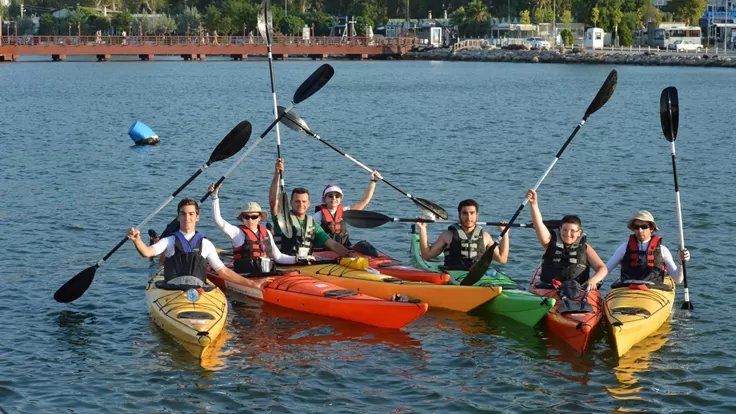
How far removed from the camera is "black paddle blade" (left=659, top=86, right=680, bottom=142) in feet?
47.6

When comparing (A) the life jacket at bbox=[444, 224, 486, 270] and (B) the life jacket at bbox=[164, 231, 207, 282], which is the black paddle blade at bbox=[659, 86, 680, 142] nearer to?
(A) the life jacket at bbox=[444, 224, 486, 270]

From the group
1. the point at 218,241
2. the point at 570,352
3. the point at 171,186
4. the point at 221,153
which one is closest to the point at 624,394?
the point at 570,352

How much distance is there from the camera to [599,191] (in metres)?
25.0

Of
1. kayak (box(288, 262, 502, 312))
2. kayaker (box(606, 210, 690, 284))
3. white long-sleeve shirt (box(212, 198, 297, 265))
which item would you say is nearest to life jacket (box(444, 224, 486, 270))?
kayak (box(288, 262, 502, 312))

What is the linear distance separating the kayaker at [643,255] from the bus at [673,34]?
97.5 meters

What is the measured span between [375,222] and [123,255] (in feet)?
15.7

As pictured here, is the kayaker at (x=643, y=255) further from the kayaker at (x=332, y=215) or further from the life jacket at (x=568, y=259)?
the kayaker at (x=332, y=215)

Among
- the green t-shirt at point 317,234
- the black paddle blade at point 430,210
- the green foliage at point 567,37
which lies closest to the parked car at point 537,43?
the green foliage at point 567,37

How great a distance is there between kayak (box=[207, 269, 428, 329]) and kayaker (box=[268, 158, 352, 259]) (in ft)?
2.17

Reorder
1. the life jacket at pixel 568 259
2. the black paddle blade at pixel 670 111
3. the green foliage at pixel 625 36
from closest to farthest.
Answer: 1. the life jacket at pixel 568 259
2. the black paddle blade at pixel 670 111
3. the green foliage at pixel 625 36

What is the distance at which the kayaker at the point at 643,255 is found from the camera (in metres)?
13.0

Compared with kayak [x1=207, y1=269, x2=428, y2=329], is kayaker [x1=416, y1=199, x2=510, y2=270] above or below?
above

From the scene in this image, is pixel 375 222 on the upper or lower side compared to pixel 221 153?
lower

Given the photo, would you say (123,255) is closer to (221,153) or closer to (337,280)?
(221,153)
